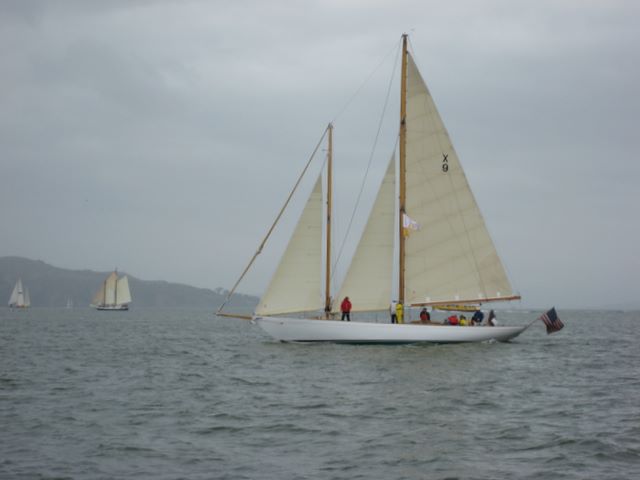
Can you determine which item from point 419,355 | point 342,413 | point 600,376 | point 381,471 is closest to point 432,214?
point 419,355

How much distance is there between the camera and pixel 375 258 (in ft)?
117

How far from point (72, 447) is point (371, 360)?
17.2 meters

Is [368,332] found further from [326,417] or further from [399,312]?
[326,417]

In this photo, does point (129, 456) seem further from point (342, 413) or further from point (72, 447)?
point (342, 413)

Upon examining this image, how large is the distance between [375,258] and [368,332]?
142 inches

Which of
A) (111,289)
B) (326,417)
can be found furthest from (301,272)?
(111,289)

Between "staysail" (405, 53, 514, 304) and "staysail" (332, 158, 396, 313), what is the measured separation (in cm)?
133

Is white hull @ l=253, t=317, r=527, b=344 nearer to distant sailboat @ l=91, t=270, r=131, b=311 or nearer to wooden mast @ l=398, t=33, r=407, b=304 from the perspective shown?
wooden mast @ l=398, t=33, r=407, b=304

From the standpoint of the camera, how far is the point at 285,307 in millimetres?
36531

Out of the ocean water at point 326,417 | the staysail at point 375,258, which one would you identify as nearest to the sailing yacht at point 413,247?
the staysail at point 375,258

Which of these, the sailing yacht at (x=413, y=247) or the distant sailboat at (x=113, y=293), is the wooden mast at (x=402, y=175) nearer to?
the sailing yacht at (x=413, y=247)

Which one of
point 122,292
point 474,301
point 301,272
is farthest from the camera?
point 122,292

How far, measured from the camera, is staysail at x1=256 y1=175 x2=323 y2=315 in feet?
119

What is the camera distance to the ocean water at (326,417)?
1391 centimetres
